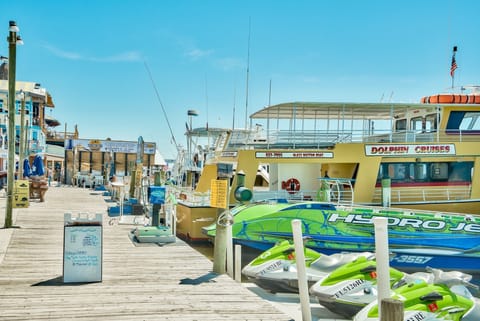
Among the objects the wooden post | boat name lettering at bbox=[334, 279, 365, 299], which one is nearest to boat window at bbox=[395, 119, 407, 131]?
boat name lettering at bbox=[334, 279, 365, 299]

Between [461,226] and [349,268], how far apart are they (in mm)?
5358

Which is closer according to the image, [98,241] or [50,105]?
[98,241]

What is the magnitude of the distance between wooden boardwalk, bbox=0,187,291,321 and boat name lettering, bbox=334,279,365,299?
137 centimetres

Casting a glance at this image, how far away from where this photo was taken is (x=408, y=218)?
11.8m

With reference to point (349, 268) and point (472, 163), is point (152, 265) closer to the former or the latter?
point (349, 268)

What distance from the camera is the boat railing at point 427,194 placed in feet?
51.0

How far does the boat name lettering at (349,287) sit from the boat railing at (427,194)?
8.30 meters

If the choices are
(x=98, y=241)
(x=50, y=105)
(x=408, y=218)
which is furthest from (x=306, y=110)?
(x=50, y=105)

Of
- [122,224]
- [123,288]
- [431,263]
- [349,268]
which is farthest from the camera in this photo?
[122,224]

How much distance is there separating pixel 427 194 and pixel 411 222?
4.41 m

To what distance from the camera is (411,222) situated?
1175cm

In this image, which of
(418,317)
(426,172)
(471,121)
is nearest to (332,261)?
→ (418,317)

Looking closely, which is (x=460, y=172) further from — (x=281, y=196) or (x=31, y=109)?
(x=31, y=109)

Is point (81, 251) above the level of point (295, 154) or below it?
below
